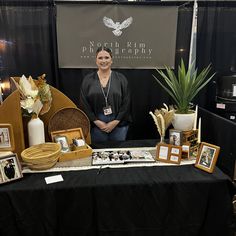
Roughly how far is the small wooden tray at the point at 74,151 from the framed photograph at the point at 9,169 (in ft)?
0.94

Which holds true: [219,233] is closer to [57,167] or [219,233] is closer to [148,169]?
[148,169]

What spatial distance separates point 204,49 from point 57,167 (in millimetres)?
2090

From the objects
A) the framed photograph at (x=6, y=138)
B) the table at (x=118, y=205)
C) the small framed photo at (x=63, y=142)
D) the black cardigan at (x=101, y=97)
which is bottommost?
the table at (x=118, y=205)

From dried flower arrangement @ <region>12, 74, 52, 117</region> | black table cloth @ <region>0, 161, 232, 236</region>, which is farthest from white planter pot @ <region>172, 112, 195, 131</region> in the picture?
dried flower arrangement @ <region>12, 74, 52, 117</region>

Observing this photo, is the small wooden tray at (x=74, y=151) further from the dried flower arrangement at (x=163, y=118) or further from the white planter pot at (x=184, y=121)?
the white planter pot at (x=184, y=121)

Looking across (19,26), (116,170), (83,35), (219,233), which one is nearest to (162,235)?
(219,233)

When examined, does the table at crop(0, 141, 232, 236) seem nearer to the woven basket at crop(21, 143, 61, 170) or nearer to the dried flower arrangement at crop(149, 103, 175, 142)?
the woven basket at crop(21, 143, 61, 170)

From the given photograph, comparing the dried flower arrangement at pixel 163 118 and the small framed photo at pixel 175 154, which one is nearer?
the small framed photo at pixel 175 154

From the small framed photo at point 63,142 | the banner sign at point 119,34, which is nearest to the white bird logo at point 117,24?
the banner sign at point 119,34

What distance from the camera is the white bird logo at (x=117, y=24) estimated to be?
2.40 m

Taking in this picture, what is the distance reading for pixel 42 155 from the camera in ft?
4.75

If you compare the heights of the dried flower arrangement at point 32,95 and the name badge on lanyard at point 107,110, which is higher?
the dried flower arrangement at point 32,95

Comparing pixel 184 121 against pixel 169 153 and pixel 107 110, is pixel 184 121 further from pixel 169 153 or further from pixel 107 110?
pixel 107 110

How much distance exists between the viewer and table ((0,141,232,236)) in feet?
4.12
